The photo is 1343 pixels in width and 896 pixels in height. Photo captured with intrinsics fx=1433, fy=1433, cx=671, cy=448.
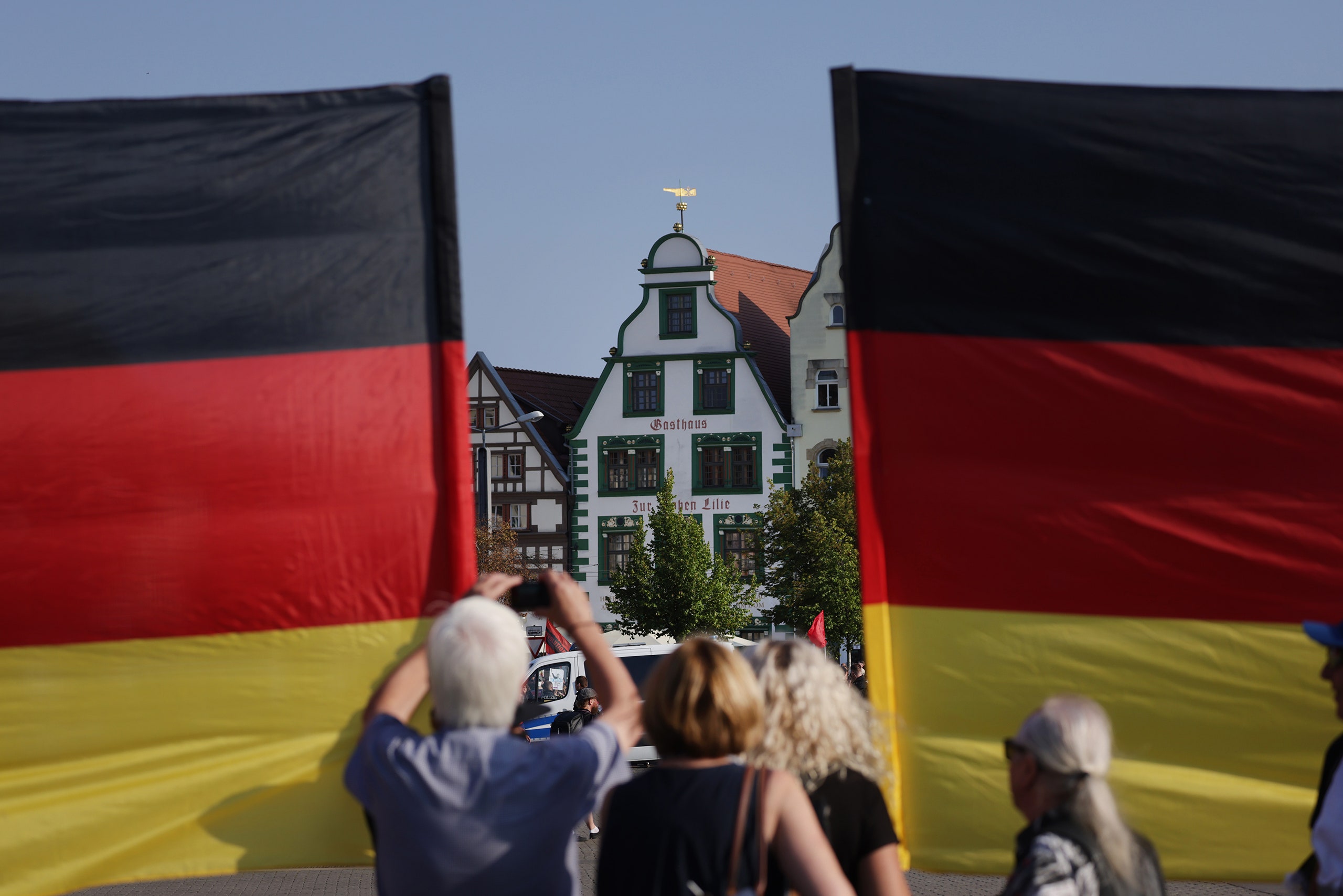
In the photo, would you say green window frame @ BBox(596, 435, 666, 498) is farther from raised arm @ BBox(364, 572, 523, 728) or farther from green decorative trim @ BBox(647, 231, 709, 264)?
raised arm @ BBox(364, 572, 523, 728)

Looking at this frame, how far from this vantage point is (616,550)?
49375 millimetres

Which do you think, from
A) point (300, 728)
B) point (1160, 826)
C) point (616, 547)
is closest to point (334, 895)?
point (300, 728)

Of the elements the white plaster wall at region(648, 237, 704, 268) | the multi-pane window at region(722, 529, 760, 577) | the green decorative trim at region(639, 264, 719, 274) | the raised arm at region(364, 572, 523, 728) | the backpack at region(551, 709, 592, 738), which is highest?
the white plaster wall at region(648, 237, 704, 268)

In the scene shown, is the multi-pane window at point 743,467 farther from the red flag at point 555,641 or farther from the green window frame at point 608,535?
the red flag at point 555,641

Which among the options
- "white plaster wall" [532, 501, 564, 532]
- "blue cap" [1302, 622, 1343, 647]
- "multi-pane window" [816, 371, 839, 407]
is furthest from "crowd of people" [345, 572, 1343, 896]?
"white plaster wall" [532, 501, 564, 532]

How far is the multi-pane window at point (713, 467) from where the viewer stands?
4812cm

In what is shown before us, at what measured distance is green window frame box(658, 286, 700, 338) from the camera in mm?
47969

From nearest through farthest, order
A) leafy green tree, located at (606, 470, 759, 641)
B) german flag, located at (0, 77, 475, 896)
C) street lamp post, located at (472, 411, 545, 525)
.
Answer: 1. german flag, located at (0, 77, 475, 896)
2. street lamp post, located at (472, 411, 545, 525)
3. leafy green tree, located at (606, 470, 759, 641)

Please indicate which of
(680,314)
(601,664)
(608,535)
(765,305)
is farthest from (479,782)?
(765,305)

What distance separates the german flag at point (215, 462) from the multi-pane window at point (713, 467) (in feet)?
145

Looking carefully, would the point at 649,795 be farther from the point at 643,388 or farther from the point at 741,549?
the point at 643,388

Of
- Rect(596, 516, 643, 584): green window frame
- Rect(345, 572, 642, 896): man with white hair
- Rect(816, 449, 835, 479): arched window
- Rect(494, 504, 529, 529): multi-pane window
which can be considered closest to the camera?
Rect(345, 572, 642, 896): man with white hair

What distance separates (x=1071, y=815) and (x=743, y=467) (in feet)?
149

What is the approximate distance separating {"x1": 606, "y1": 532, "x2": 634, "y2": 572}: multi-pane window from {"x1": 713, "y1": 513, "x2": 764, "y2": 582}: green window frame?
10.3 feet
